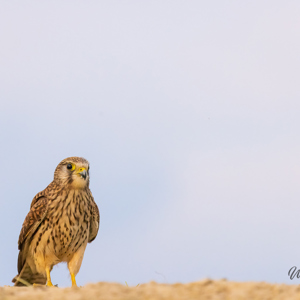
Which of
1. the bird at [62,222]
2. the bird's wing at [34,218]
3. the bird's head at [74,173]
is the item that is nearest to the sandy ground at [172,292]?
the bird at [62,222]

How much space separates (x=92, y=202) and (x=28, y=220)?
859 mm

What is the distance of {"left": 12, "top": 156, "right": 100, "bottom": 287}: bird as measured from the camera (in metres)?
7.54

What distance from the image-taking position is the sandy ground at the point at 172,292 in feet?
14.5

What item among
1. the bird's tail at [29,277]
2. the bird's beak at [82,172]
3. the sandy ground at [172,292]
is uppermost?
the bird's beak at [82,172]

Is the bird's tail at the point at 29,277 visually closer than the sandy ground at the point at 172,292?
No

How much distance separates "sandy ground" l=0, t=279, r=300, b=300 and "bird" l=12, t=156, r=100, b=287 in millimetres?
2751

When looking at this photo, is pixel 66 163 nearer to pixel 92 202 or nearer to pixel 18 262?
pixel 92 202

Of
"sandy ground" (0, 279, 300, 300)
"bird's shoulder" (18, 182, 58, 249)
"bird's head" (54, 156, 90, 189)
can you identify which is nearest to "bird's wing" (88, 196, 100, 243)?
"bird's head" (54, 156, 90, 189)

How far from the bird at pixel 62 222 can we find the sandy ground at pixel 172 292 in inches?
108

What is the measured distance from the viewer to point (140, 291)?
4.54 m

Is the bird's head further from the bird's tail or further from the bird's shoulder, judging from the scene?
the bird's tail

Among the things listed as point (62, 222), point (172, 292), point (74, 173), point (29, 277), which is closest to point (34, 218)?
point (62, 222)

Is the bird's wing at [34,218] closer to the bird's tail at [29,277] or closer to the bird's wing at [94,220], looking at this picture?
the bird's tail at [29,277]

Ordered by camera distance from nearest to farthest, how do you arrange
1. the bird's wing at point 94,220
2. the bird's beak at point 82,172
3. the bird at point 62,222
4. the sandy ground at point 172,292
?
the sandy ground at point 172,292 < the bird at point 62,222 < the bird's beak at point 82,172 < the bird's wing at point 94,220
